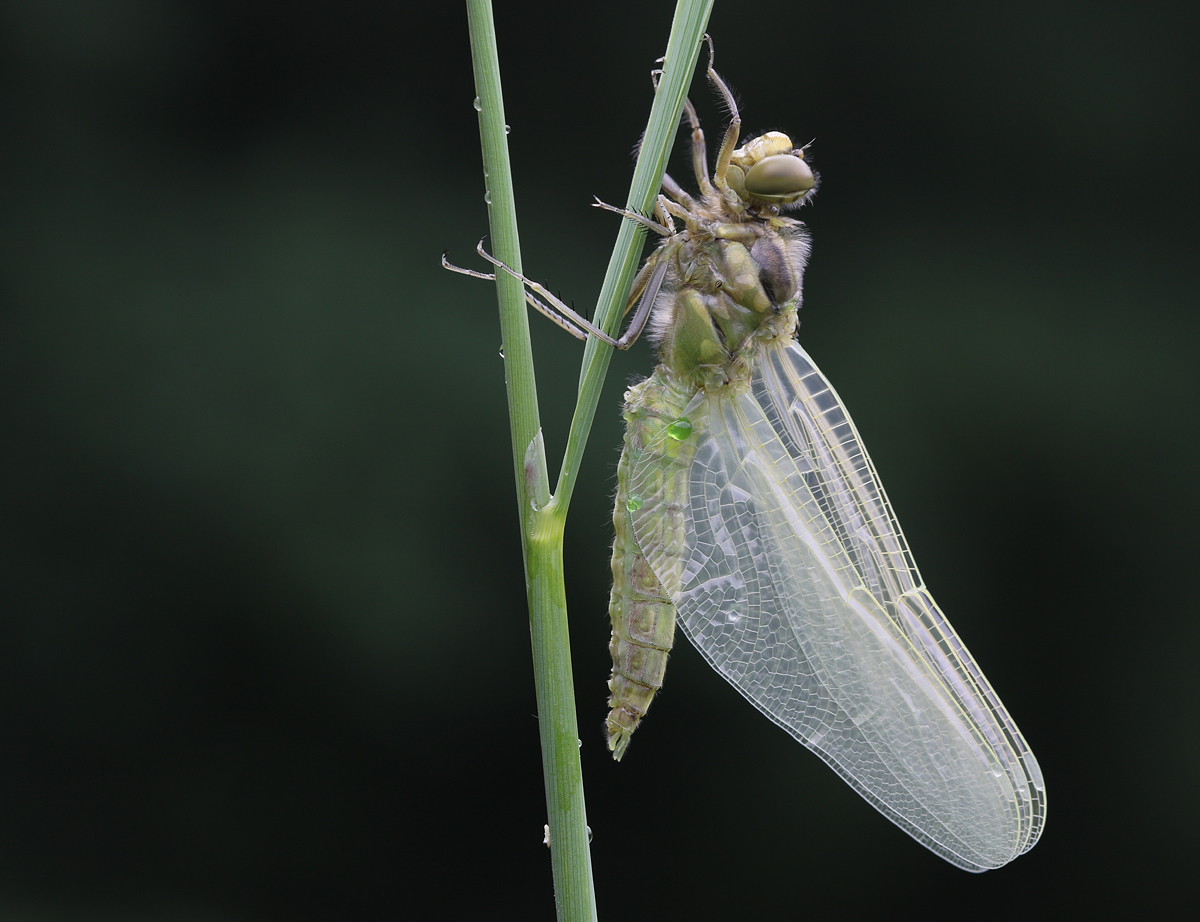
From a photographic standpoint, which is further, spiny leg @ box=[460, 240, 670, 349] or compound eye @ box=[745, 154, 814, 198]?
compound eye @ box=[745, 154, 814, 198]

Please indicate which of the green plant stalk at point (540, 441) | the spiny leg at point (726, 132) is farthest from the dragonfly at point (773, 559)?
the green plant stalk at point (540, 441)

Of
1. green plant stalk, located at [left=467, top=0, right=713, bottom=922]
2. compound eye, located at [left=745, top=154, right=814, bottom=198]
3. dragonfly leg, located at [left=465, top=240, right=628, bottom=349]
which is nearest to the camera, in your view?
green plant stalk, located at [left=467, top=0, right=713, bottom=922]

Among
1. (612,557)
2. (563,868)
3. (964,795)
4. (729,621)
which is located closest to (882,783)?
(964,795)

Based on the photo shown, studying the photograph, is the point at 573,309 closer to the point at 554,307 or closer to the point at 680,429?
the point at 554,307

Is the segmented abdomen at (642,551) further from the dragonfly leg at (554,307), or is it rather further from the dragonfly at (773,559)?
the dragonfly leg at (554,307)

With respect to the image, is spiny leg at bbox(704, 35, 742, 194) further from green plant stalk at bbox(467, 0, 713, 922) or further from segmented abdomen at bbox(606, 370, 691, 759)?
green plant stalk at bbox(467, 0, 713, 922)

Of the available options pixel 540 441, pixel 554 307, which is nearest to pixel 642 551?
pixel 554 307

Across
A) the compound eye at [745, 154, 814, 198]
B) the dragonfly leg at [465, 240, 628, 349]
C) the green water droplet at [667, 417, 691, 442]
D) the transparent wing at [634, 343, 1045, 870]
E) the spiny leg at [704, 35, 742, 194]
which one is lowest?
the transparent wing at [634, 343, 1045, 870]

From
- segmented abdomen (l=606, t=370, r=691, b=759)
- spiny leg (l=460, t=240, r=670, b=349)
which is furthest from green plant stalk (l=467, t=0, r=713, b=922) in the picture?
segmented abdomen (l=606, t=370, r=691, b=759)
